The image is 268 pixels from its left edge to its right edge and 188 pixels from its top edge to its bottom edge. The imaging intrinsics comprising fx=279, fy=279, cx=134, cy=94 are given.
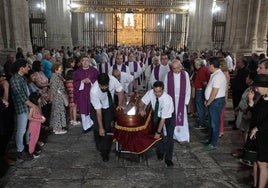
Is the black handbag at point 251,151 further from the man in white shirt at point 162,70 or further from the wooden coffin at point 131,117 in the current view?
the man in white shirt at point 162,70

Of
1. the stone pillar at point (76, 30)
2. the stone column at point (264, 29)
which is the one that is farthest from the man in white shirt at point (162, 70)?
the stone pillar at point (76, 30)

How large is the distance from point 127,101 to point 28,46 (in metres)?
7.96

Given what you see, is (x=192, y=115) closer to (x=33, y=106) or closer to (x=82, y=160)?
(x=82, y=160)

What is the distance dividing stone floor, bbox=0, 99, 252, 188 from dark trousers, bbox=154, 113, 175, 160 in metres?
0.23

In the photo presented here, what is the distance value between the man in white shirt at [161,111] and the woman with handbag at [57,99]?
2.48m

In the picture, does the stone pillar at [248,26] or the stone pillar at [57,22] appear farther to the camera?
the stone pillar at [57,22]

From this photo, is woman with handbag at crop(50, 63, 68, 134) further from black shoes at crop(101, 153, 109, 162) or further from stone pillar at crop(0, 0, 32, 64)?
stone pillar at crop(0, 0, 32, 64)

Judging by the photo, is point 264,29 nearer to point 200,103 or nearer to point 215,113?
point 200,103

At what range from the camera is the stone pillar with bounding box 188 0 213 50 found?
17.2 meters

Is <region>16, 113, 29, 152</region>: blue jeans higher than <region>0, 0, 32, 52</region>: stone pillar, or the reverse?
<region>0, 0, 32, 52</region>: stone pillar

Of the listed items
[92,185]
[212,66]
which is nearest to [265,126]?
[212,66]

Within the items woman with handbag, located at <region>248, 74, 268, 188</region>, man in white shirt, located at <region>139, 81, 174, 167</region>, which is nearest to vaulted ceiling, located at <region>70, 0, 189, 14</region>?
man in white shirt, located at <region>139, 81, 174, 167</region>

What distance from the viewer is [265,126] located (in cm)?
357

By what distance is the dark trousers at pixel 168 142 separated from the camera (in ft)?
15.6
